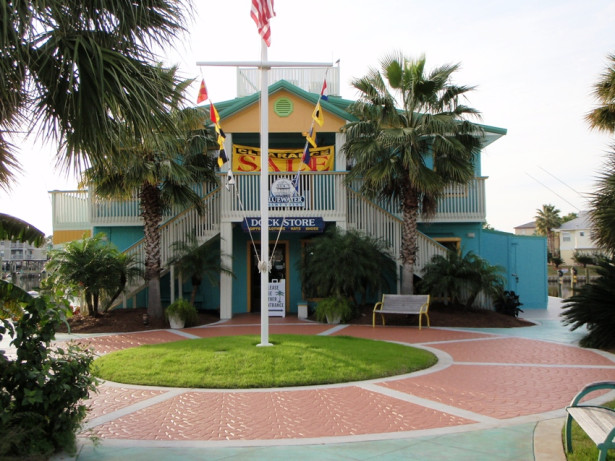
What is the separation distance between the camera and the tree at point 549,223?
74.2m

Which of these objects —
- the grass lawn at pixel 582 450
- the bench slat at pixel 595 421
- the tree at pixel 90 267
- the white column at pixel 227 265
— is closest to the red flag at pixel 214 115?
the white column at pixel 227 265

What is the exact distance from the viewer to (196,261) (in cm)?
1648

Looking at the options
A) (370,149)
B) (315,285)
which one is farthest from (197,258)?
(370,149)

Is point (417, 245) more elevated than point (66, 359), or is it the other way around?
point (417, 245)

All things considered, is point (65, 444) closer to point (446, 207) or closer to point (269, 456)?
point (269, 456)

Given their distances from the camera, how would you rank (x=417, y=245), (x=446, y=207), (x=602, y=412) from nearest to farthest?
(x=602, y=412)
(x=417, y=245)
(x=446, y=207)

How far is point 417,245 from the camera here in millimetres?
17688

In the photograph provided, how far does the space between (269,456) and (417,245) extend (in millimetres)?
13020

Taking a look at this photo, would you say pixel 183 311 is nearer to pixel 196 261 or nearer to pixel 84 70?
pixel 196 261

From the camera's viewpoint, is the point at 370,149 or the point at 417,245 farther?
the point at 417,245

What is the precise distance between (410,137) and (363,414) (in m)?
10.0

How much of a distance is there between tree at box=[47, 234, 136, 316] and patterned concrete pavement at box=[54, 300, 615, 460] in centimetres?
768

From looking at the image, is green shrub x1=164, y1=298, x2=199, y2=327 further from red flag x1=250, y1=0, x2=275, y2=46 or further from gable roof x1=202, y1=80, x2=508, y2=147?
red flag x1=250, y1=0, x2=275, y2=46

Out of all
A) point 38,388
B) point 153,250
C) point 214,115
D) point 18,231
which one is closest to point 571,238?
point 153,250
